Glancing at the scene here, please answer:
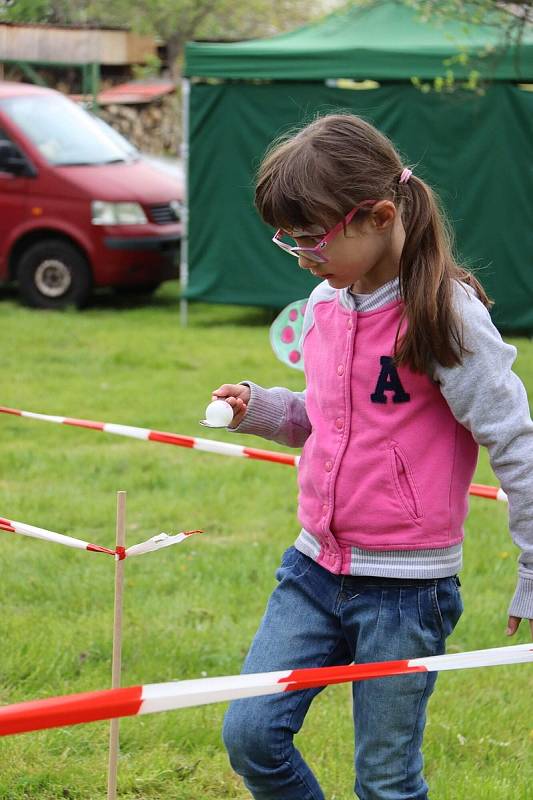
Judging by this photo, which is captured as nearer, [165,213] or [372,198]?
[372,198]

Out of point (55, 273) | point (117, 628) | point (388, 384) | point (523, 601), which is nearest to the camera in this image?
point (523, 601)

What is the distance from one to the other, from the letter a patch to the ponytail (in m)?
0.04

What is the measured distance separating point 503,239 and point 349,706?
693 centimetres

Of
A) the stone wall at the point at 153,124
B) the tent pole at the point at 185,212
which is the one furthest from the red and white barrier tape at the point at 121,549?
the stone wall at the point at 153,124

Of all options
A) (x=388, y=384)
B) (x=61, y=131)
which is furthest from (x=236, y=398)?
(x=61, y=131)

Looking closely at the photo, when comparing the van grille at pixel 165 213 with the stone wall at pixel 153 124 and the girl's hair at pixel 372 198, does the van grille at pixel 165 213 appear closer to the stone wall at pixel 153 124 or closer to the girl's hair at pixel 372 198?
the girl's hair at pixel 372 198

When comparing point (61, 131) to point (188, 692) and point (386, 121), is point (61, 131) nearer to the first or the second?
point (386, 121)

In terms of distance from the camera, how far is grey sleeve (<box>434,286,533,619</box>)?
7.68 ft

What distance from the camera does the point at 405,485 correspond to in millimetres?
2432

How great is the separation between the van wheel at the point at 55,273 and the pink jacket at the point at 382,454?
29.4 ft

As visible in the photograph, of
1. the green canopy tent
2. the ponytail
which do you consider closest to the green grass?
the ponytail

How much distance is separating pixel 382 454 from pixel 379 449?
12mm

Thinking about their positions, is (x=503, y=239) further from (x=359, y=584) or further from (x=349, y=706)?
(x=359, y=584)

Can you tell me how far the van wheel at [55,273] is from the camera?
11.2 metres
